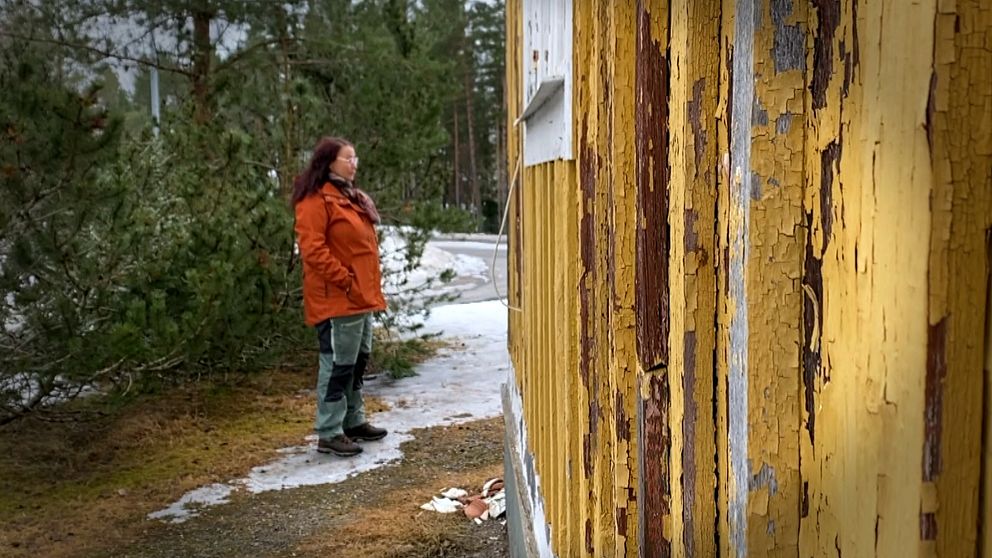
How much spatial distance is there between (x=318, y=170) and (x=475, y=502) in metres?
1.95

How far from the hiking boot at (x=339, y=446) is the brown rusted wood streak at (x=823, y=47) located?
462cm

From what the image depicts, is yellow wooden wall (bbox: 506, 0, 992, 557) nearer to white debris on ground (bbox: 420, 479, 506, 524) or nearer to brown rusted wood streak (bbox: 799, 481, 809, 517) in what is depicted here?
brown rusted wood streak (bbox: 799, 481, 809, 517)

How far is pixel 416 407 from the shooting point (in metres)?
6.25

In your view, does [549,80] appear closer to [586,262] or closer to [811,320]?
[586,262]

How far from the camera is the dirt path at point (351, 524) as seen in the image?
3.81 meters

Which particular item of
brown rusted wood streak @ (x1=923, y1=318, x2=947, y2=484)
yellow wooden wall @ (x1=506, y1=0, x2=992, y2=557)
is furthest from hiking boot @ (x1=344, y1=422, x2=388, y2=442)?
brown rusted wood streak @ (x1=923, y1=318, x2=947, y2=484)

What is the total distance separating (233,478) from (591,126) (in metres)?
3.87

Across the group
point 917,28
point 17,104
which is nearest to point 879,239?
point 917,28

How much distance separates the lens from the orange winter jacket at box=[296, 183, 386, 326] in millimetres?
4699

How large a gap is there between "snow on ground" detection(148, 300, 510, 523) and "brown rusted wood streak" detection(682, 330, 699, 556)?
3.71 meters

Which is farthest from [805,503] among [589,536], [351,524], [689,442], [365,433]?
[365,433]

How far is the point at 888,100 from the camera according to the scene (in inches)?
24.3

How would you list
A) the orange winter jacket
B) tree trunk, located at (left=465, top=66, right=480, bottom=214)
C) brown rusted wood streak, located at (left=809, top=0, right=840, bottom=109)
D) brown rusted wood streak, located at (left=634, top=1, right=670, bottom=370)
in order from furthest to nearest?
tree trunk, located at (left=465, top=66, right=480, bottom=214) → the orange winter jacket → brown rusted wood streak, located at (left=634, top=1, right=670, bottom=370) → brown rusted wood streak, located at (left=809, top=0, right=840, bottom=109)

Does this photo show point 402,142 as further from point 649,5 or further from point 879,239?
point 879,239
